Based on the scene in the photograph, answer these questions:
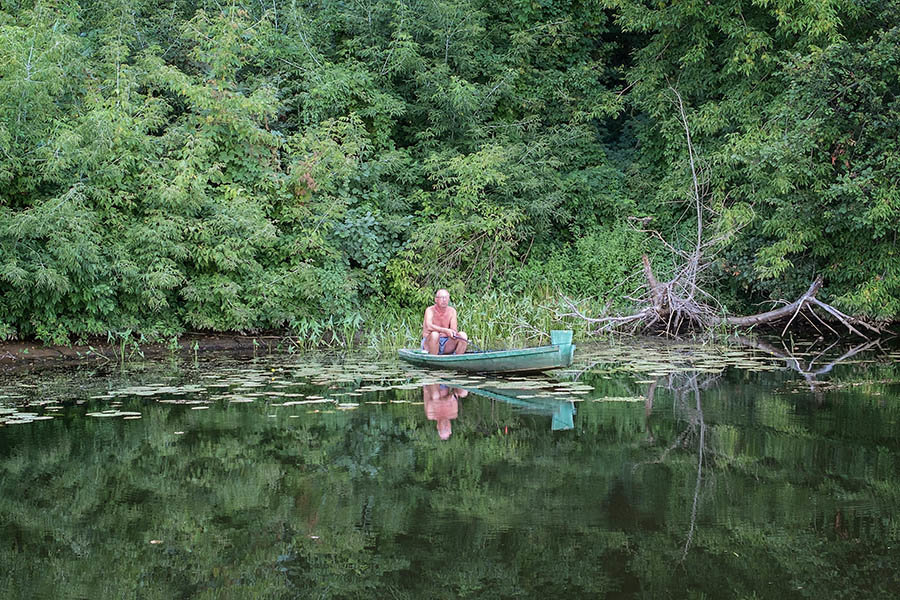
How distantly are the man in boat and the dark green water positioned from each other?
1.67m

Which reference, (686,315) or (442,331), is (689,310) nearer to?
(686,315)

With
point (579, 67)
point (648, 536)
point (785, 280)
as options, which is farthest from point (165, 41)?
point (648, 536)

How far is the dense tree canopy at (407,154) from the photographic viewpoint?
1258cm

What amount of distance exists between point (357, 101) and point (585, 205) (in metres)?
5.21

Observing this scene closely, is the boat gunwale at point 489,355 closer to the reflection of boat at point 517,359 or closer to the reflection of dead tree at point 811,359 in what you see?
the reflection of boat at point 517,359

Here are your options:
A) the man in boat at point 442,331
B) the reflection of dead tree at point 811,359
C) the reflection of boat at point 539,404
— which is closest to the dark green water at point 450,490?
the reflection of boat at point 539,404

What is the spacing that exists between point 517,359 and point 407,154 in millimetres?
7950

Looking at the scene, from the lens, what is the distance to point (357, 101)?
17250 millimetres

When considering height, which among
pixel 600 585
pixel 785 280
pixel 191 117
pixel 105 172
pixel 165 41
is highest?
pixel 165 41

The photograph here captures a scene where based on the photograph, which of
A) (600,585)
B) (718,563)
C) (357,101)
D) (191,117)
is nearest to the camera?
(600,585)

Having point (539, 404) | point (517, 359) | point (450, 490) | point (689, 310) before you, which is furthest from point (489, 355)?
point (689, 310)

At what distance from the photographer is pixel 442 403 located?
8.74 m

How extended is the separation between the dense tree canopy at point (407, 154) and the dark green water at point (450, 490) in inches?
151

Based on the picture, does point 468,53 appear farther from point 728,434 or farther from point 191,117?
point 728,434
